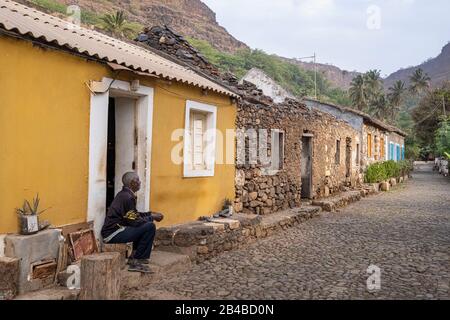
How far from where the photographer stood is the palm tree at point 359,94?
2441 inches

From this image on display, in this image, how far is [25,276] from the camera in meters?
4.34

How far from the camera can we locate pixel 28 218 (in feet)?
14.6

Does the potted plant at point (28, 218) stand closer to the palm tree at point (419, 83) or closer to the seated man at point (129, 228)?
the seated man at point (129, 228)

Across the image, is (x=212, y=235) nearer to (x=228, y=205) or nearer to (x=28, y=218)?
(x=228, y=205)

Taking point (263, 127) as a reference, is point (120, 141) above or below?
below

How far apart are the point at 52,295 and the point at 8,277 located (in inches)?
18.2

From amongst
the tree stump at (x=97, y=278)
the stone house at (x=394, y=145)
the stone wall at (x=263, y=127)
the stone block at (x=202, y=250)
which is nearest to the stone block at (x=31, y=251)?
the tree stump at (x=97, y=278)

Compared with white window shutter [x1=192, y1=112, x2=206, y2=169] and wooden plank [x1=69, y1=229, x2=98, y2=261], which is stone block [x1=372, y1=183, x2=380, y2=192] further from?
wooden plank [x1=69, y1=229, x2=98, y2=261]

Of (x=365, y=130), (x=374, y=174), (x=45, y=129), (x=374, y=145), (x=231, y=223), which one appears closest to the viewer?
(x=45, y=129)

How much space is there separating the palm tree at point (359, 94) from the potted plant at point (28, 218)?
62105mm

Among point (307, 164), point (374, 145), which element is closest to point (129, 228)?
point (307, 164)

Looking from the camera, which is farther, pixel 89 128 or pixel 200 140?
pixel 200 140

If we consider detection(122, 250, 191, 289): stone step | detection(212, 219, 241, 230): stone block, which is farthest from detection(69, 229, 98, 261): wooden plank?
detection(212, 219, 241, 230): stone block
